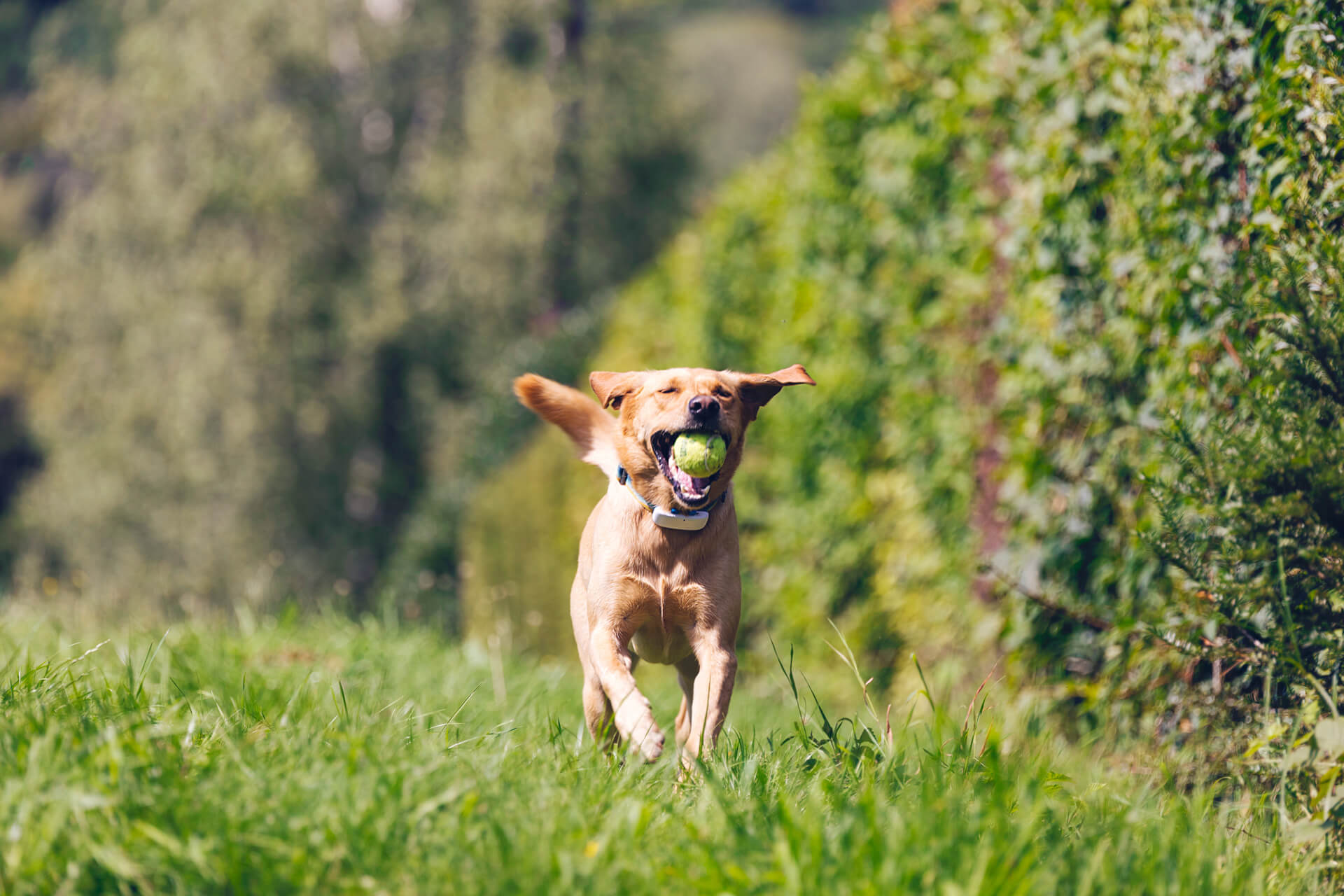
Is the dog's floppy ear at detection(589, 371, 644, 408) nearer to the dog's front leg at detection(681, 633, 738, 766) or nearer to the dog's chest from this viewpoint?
the dog's chest

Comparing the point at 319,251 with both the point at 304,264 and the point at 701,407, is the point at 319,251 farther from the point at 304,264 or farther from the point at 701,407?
the point at 701,407

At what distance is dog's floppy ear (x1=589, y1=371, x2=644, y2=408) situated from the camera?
3137 millimetres

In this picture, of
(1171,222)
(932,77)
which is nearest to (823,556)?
(932,77)

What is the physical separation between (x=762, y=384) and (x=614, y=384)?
1.44 ft

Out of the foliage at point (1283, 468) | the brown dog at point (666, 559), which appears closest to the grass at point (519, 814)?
the brown dog at point (666, 559)

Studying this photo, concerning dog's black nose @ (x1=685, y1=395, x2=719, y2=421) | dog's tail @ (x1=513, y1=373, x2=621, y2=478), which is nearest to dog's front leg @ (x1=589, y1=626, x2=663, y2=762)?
dog's tail @ (x1=513, y1=373, x2=621, y2=478)

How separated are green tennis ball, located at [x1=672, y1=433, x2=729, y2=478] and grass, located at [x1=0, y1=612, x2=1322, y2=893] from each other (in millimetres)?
723

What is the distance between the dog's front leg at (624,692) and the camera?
8.78 feet

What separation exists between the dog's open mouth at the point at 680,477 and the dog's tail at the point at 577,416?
23 centimetres

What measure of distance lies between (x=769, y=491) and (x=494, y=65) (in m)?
11.7

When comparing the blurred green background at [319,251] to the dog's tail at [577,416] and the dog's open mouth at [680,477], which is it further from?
the dog's open mouth at [680,477]

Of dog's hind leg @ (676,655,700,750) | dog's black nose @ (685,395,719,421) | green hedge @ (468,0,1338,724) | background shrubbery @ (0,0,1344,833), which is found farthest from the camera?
green hedge @ (468,0,1338,724)

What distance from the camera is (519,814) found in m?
2.20

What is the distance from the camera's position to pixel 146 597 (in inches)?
609
